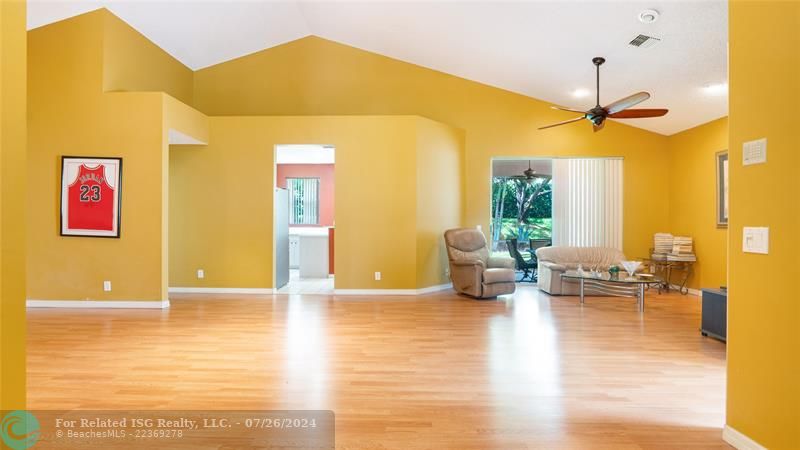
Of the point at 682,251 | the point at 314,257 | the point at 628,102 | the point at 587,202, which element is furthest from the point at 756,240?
the point at 314,257

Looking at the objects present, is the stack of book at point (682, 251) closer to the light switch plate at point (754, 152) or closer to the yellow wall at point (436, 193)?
the yellow wall at point (436, 193)

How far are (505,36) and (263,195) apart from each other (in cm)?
442

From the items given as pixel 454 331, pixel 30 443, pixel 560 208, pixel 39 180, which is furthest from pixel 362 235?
pixel 30 443

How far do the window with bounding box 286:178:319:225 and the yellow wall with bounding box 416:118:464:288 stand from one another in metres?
4.17

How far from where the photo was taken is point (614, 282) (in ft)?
19.5

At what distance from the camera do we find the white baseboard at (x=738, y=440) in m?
2.01

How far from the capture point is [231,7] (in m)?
6.23

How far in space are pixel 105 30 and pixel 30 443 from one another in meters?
5.44

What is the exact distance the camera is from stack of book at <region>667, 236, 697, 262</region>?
22.0 feet

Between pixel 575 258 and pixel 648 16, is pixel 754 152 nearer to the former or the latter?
pixel 648 16

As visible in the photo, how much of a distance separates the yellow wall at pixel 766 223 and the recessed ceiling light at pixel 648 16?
100.0 inches

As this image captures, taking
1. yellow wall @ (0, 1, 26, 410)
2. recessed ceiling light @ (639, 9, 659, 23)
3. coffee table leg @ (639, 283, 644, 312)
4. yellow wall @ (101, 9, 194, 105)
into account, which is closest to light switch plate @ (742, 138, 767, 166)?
recessed ceiling light @ (639, 9, 659, 23)

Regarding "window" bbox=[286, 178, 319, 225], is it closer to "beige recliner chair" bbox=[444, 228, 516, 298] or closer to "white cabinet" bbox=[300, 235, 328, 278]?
"white cabinet" bbox=[300, 235, 328, 278]

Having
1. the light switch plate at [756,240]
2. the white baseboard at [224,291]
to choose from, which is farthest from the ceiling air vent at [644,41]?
the white baseboard at [224,291]
